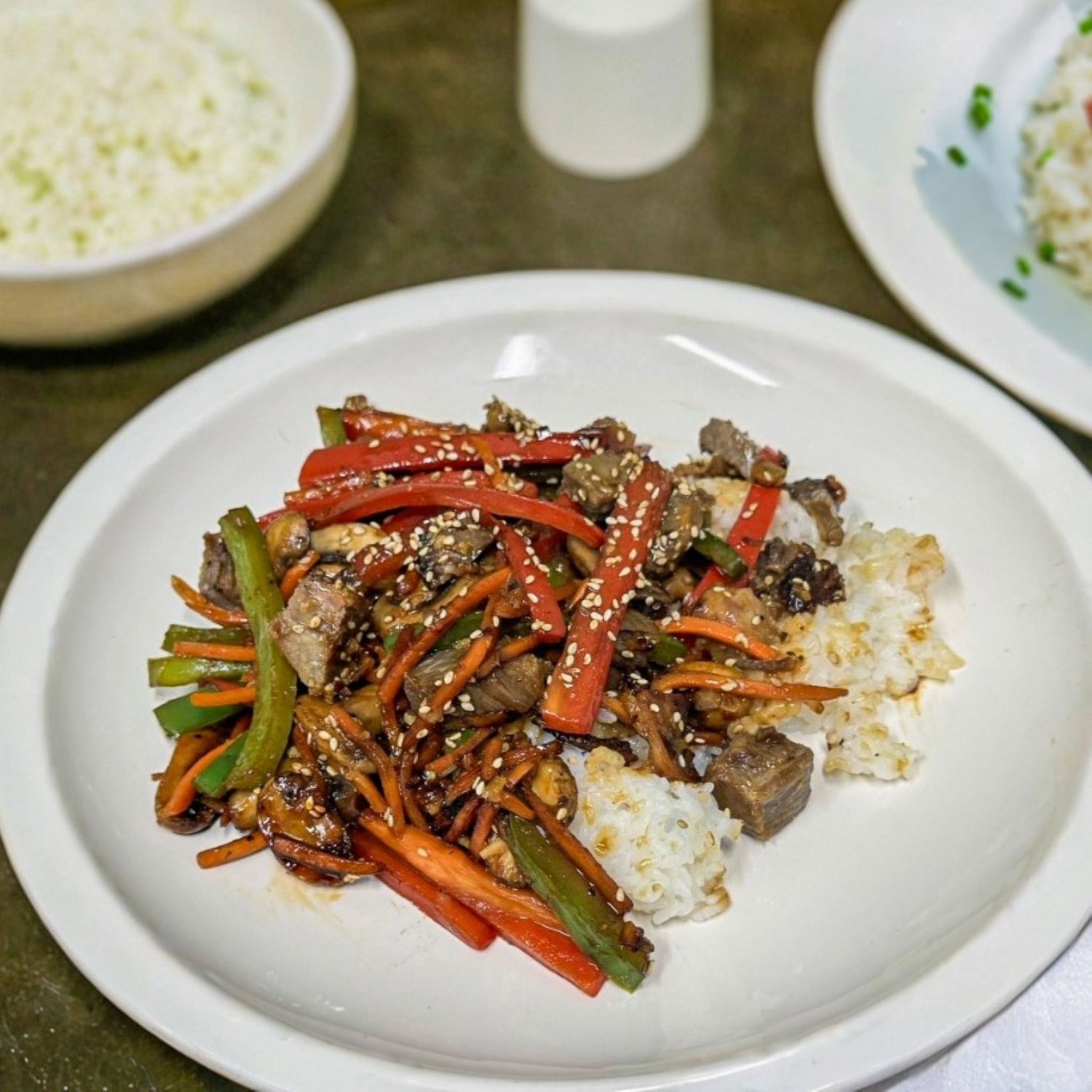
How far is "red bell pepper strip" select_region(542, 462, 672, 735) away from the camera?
2.15m

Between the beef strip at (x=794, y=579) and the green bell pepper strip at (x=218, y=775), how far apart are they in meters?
0.98

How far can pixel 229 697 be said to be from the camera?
2.29 m

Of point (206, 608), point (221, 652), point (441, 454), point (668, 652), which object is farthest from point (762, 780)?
point (206, 608)

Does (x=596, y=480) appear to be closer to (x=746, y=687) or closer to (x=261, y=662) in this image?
(x=746, y=687)

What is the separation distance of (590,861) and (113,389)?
192 cm

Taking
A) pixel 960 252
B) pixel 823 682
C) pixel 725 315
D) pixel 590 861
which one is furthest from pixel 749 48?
pixel 590 861

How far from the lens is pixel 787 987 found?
6.82ft

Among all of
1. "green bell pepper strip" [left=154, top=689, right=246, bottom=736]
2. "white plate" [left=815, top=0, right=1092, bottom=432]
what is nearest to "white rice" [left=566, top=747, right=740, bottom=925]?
"green bell pepper strip" [left=154, top=689, right=246, bottom=736]

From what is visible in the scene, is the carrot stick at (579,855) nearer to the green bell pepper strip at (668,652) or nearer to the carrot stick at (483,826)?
the carrot stick at (483,826)

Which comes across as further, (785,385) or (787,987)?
(785,385)

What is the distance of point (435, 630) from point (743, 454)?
716mm

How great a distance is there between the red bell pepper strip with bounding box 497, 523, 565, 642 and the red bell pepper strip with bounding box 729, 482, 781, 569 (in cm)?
38

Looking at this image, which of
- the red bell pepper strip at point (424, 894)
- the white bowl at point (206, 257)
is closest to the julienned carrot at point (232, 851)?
the red bell pepper strip at point (424, 894)

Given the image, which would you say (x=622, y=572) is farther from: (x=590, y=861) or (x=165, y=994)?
(x=165, y=994)
